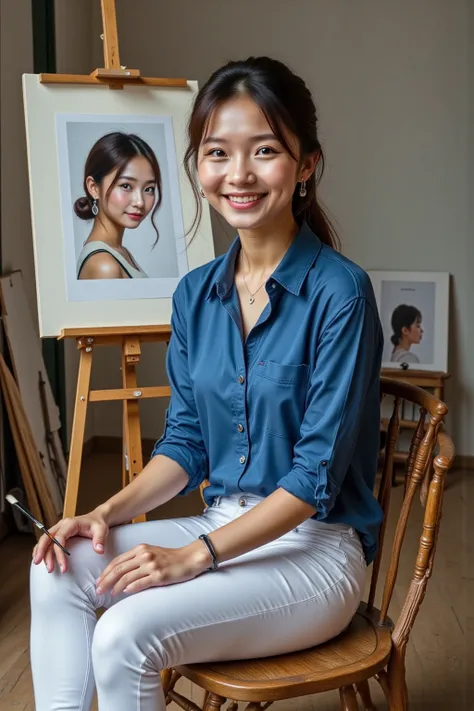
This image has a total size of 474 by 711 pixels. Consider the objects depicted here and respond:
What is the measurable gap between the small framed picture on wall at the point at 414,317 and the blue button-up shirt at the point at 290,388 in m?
2.86

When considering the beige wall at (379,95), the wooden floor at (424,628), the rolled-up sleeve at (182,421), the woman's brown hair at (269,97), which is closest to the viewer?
the woman's brown hair at (269,97)

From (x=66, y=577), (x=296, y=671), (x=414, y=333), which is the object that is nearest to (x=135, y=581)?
(x=66, y=577)

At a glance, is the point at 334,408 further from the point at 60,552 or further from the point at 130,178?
the point at 130,178

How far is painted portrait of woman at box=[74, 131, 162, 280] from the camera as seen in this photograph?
2.51m

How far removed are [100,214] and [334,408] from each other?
1.33 m

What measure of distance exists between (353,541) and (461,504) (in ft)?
8.36

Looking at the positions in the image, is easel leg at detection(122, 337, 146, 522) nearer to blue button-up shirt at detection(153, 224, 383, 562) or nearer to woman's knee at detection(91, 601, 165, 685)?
blue button-up shirt at detection(153, 224, 383, 562)

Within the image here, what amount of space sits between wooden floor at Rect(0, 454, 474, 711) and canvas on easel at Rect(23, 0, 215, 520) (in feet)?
1.44

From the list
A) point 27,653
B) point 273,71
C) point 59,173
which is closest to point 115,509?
point 273,71

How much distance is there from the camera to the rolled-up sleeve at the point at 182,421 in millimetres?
1680

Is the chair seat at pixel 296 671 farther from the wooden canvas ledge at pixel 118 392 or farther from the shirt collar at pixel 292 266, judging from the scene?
the wooden canvas ledge at pixel 118 392

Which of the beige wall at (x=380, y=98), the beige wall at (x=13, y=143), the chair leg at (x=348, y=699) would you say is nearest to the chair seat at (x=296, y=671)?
the chair leg at (x=348, y=699)

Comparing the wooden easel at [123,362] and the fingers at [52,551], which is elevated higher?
the wooden easel at [123,362]

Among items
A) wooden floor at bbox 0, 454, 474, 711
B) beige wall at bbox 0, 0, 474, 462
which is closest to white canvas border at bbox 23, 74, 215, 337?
wooden floor at bbox 0, 454, 474, 711
